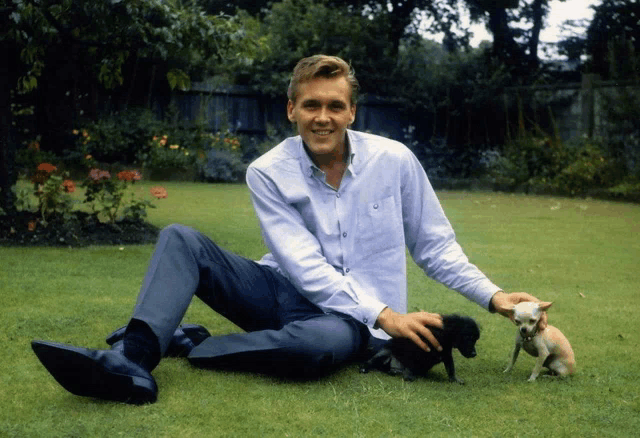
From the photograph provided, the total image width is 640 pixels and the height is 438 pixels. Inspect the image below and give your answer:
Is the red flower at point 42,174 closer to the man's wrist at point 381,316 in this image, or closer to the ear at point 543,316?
the man's wrist at point 381,316

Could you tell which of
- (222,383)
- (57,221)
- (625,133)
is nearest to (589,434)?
(222,383)

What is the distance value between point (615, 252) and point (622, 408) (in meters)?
4.93

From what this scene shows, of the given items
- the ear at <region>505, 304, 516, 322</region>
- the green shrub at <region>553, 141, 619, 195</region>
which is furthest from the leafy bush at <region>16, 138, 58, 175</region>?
the ear at <region>505, 304, 516, 322</region>

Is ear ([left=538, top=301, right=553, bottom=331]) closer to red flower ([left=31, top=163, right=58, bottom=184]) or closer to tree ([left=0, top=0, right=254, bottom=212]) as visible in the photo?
tree ([left=0, top=0, right=254, bottom=212])

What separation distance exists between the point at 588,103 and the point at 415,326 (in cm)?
1446

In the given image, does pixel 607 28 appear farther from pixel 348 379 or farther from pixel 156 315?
pixel 156 315

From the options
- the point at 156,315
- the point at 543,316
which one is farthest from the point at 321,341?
the point at 543,316

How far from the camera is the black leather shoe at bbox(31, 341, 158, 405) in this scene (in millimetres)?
3057

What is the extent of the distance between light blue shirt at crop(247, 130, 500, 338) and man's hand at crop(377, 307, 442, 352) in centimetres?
27

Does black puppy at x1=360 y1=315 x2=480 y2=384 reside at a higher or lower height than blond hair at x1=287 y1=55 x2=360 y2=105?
lower

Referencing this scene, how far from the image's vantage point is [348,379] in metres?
3.67

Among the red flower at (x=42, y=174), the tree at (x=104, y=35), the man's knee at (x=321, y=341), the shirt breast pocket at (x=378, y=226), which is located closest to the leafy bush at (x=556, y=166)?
the tree at (x=104, y=35)

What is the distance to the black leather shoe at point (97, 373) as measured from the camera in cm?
306

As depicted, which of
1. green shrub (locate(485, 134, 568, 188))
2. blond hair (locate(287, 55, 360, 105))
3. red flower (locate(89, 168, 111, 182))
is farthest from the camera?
green shrub (locate(485, 134, 568, 188))
